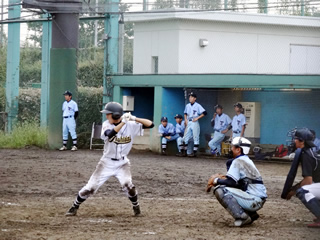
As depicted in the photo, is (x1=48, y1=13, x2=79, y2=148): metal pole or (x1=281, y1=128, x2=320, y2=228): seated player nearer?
(x1=281, y1=128, x2=320, y2=228): seated player

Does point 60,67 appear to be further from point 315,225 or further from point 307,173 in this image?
point 315,225

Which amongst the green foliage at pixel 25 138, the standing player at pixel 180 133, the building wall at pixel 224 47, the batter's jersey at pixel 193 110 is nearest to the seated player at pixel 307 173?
the batter's jersey at pixel 193 110

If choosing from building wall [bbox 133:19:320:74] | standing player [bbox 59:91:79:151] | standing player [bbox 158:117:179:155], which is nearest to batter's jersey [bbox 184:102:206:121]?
standing player [bbox 158:117:179:155]

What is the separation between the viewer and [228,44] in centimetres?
2694

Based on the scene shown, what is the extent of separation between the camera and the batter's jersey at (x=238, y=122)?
67.0 ft

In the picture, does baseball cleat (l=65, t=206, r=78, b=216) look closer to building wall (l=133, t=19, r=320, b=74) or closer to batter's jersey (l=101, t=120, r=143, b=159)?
batter's jersey (l=101, t=120, r=143, b=159)

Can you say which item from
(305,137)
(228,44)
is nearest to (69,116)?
(228,44)

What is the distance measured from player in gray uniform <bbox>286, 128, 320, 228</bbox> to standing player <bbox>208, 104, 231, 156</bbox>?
11.5 meters

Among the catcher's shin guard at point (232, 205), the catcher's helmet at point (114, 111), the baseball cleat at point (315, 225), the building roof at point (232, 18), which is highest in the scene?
the building roof at point (232, 18)

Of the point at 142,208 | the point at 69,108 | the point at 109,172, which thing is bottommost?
the point at 142,208

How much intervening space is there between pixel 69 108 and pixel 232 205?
1437 cm

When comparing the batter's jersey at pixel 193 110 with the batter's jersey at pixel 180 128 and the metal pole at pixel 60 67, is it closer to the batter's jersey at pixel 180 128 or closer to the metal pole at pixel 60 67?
the batter's jersey at pixel 180 128

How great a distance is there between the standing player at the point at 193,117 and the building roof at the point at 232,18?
14.8ft

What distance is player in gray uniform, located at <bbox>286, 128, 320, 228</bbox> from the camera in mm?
9266
